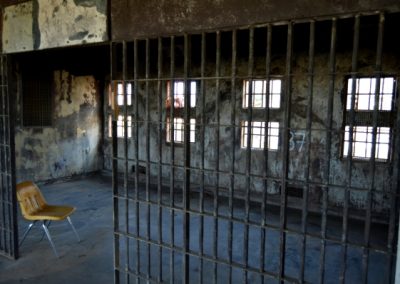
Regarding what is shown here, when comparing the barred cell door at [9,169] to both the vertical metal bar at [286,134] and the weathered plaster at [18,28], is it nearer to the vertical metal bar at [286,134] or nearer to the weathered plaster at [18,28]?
the weathered plaster at [18,28]

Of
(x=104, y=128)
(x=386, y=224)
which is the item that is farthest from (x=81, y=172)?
(x=386, y=224)

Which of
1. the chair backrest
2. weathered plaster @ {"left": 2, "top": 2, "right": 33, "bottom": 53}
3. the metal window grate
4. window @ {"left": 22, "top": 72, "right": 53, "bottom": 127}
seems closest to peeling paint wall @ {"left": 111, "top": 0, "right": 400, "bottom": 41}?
the metal window grate

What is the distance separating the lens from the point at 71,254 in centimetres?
422

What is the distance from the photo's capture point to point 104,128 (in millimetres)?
9344

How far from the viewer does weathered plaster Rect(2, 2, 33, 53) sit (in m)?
3.49

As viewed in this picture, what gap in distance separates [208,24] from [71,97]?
6.96m

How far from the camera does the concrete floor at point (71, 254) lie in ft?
11.9

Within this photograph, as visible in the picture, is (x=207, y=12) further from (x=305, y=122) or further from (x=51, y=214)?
(x=305, y=122)

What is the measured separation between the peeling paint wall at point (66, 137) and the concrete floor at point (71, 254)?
1.73 metres

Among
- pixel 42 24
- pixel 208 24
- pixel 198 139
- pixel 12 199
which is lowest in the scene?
pixel 12 199

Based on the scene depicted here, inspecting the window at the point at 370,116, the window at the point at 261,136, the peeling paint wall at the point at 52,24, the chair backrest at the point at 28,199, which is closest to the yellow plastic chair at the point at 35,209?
the chair backrest at the point at 28,199

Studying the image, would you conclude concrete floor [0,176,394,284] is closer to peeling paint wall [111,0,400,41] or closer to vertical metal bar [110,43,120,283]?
vertical metal bar [110,43,120,283]

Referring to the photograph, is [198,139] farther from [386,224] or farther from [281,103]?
[386,224]

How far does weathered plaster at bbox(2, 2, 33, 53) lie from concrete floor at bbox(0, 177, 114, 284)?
2.38 metres
